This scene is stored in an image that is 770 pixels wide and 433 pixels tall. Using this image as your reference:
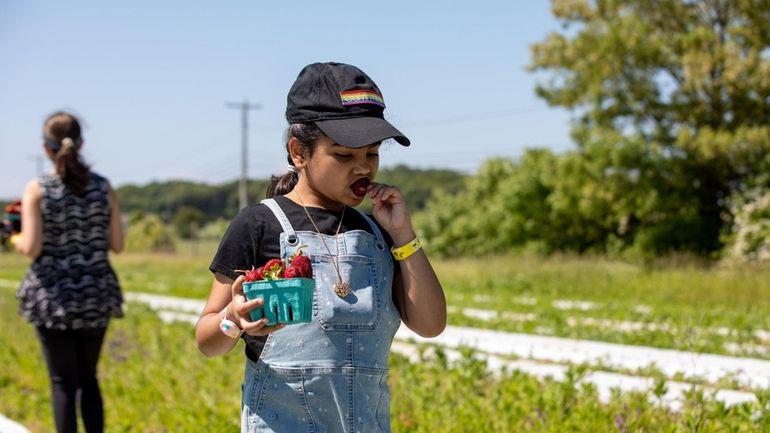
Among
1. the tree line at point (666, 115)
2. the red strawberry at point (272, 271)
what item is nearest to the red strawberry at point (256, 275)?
the red strawberry at point (272, 271)

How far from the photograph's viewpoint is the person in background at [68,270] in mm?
4855

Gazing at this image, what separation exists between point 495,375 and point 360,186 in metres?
4.92

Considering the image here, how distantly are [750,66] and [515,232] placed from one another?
33.8 feet

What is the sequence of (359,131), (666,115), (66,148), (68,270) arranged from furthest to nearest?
(666,115) → (68,270) → (66,148) → (359,131)

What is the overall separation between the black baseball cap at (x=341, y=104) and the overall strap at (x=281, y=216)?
250 millimetres

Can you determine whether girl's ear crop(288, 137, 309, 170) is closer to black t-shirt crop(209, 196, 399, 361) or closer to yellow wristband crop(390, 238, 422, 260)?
black t-shirt crop(209, 196, 399, 361)

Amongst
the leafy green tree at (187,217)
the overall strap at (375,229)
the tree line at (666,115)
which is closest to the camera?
the overall strap at (375,229)

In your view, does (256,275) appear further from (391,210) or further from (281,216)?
(391,210)

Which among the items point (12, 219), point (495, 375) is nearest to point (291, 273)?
point (12, 219)

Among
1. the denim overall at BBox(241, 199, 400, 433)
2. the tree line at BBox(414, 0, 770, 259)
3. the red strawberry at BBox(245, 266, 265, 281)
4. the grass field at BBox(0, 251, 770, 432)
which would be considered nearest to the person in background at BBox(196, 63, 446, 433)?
the denim overall at BBox(241, 199, 400, 433)

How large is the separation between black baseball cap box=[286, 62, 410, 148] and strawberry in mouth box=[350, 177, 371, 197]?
0.48 feet

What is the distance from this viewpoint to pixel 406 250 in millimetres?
2645

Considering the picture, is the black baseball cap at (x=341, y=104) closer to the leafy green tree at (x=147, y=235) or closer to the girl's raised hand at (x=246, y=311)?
the girl's raised hand at (x=246, y=311)

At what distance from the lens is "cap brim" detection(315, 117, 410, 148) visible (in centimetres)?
247
